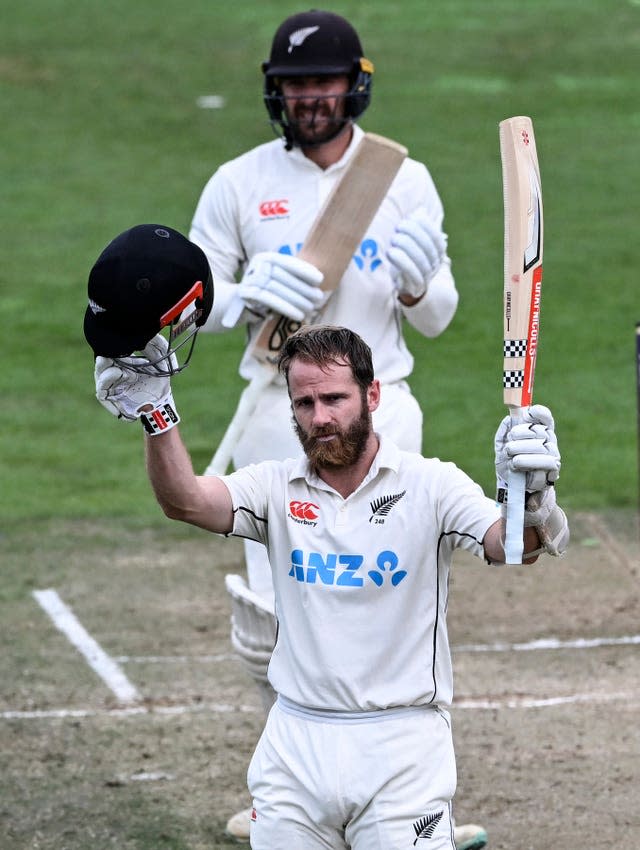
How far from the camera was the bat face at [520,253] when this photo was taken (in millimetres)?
3951

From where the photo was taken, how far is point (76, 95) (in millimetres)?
20812

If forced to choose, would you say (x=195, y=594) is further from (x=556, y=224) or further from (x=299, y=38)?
(x=556, y=224)

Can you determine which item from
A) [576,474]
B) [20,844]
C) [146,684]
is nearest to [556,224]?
[576,474]

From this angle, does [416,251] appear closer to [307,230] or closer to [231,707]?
[307,230]

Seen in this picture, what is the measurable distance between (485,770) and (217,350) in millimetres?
7364

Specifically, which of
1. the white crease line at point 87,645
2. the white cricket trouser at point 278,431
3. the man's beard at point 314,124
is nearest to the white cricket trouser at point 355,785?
the white cricket trouser at point 278,431

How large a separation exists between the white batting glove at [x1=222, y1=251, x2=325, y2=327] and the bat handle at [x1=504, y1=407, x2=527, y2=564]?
1.51m

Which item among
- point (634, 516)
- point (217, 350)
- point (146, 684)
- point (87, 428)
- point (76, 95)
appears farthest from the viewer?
point (76, 95)

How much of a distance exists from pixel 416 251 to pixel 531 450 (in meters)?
1.65

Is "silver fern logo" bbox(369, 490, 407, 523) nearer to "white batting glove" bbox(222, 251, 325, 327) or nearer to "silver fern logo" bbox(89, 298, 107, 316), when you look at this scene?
"silver fern logo" bbox(89, 298, 107, 316)

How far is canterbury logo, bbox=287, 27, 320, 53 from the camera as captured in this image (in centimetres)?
559

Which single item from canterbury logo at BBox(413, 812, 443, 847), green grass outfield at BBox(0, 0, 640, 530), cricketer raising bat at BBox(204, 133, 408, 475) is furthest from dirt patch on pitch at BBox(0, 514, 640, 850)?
canterbury logo at BBox(413, 812, 443, 847)

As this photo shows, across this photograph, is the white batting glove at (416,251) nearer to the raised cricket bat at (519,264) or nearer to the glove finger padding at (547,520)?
the raised cricket bat at (519,264)

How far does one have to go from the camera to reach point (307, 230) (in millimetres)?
5602
